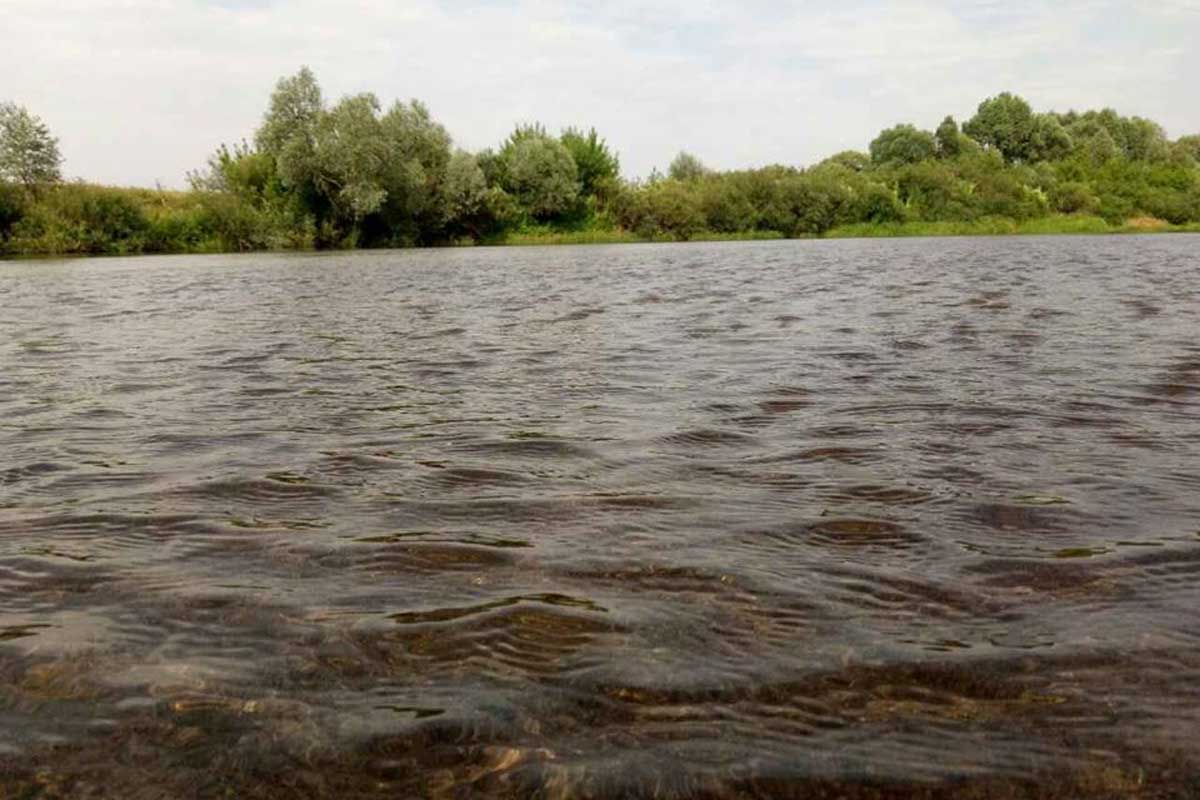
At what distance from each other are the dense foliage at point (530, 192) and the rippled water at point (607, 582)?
47.1 m

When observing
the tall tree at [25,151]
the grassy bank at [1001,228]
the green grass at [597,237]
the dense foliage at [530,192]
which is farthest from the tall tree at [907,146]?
the tall tree at [25,151]

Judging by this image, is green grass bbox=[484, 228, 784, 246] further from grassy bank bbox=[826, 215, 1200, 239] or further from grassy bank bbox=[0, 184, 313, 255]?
grassy bank bbox=[0, 184, 313, 255]

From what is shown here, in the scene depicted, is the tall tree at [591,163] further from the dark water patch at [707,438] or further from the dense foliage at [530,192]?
the dark water patch at [707,438]

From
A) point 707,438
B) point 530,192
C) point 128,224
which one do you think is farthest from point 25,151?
point 707,438

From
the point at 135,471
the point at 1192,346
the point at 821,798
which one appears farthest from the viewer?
the point at 1192,346

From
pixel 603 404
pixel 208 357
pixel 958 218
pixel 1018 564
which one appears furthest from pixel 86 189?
pixel 958 218

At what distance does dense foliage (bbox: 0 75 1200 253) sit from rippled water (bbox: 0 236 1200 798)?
47.1 meters

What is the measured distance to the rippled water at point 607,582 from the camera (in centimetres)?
242

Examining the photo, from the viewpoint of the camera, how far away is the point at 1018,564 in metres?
3.67

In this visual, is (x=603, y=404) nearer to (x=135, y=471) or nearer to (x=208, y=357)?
(x=135, y=471)

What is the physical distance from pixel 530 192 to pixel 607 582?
65.2 metres

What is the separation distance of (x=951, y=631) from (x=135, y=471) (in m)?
4.56

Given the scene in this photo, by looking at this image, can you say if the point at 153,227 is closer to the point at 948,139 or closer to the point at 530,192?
the point at 530,192

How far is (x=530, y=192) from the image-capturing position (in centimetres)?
6650
